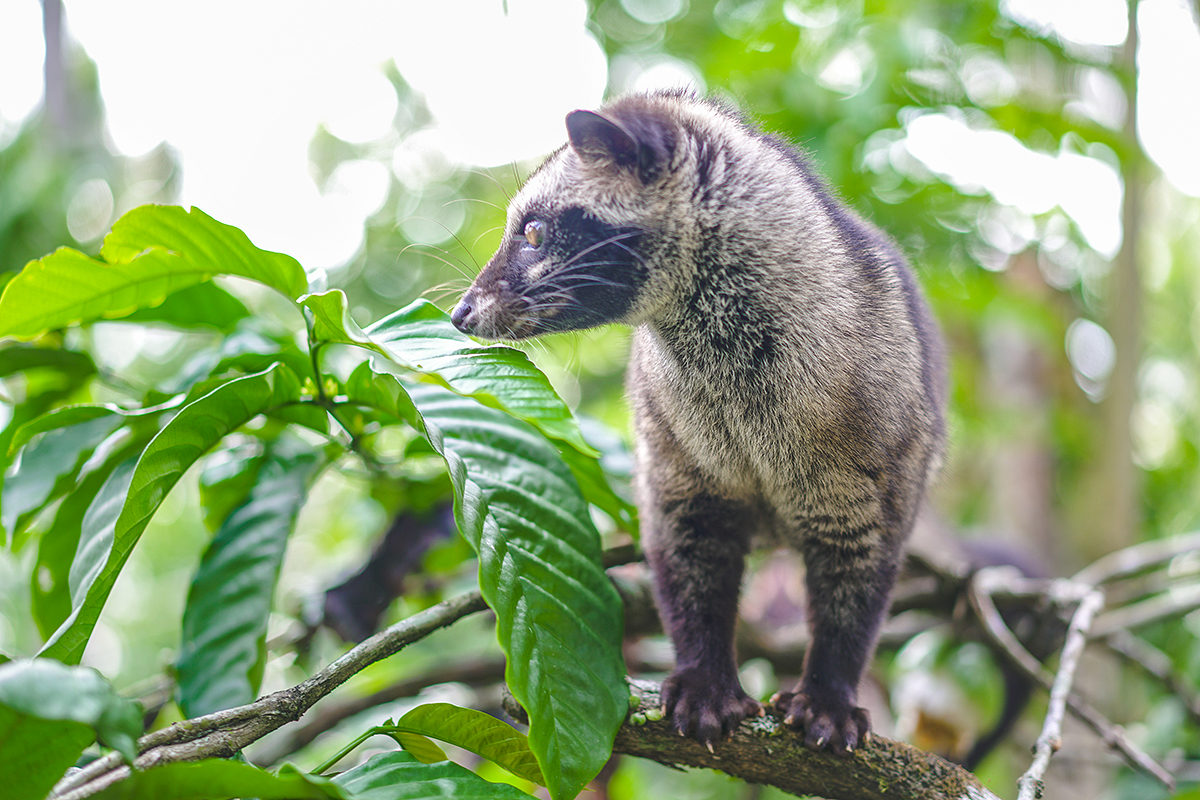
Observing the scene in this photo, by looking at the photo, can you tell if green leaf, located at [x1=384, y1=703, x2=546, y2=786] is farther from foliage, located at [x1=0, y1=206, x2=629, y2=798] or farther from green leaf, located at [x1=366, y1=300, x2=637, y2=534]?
green leaf, located at [x1=366, y1=300, x2=637, y2=534]

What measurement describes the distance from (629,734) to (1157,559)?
2.55 meters

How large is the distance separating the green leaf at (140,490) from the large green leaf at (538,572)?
26 centimetres

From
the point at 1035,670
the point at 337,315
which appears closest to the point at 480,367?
the point at 337,315

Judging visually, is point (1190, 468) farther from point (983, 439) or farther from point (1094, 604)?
point (1094, 604)

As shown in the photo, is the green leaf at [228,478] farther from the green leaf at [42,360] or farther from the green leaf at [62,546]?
the green leaf at [42,360]

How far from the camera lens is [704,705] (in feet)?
6.43

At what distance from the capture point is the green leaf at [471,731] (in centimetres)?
160

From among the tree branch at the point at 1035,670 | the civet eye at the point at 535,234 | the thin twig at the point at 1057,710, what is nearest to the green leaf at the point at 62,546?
the civet eye at the point at 535,234

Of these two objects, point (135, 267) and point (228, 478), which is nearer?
point (135, 267)

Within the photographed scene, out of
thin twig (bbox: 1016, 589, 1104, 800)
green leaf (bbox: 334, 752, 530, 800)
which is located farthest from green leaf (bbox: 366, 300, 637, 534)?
thin twig (bbox: 1016, 589, 1104, 800)

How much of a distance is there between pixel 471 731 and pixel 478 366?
776 mm

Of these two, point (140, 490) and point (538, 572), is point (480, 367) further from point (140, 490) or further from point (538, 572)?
point (140, 490)

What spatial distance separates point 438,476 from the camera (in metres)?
2.88

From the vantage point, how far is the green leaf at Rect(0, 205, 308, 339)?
71.4 inches
